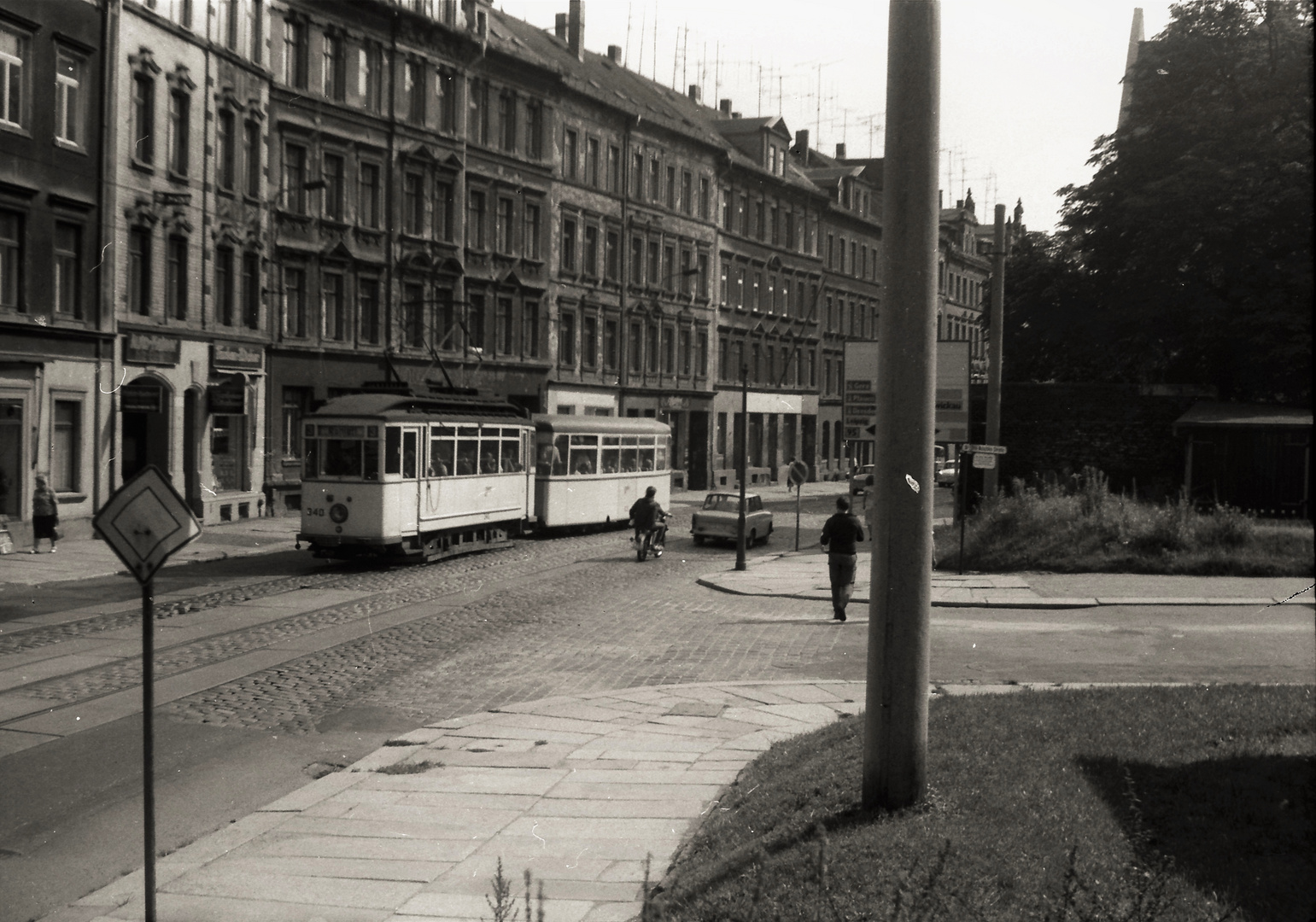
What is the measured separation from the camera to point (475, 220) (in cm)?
4772

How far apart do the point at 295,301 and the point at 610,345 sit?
20009 mm

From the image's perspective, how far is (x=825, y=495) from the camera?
209 feet

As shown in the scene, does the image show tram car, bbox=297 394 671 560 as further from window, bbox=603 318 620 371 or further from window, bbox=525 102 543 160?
window, bbox=603 318 620 371

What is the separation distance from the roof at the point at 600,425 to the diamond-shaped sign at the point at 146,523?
87.5 feet

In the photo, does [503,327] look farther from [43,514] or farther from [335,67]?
[43,514]

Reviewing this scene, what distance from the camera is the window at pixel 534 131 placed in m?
50.3

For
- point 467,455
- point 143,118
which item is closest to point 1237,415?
point 467,455

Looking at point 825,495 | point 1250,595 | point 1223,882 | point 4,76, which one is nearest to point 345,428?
point 4,76

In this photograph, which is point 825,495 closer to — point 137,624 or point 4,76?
point 4,76

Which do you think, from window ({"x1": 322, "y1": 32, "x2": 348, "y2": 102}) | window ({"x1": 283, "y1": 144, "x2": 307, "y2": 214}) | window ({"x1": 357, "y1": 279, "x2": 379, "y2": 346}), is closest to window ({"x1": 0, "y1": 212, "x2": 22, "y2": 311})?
window ({"x1": 283, "y1": 144, "x2": 307, "y2": 214})

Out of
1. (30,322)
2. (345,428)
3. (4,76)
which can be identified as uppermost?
(4,76)

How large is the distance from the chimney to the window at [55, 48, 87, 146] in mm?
32493

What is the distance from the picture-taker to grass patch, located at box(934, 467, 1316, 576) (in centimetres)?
2530

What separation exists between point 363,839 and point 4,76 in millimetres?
23745
